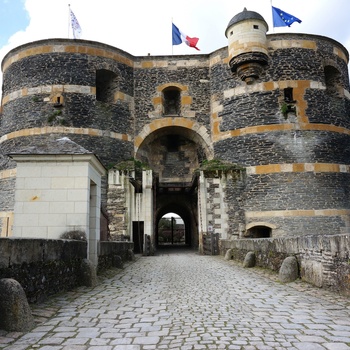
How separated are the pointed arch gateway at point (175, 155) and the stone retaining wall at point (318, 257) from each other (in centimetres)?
1136

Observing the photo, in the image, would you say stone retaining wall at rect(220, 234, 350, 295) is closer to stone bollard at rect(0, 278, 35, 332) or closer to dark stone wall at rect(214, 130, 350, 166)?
stone bollard at rect(0, 278, 35, 332)

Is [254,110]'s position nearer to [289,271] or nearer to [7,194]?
[7,194]

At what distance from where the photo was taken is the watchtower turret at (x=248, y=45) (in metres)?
17.6

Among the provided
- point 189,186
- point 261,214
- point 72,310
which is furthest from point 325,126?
point 72,310

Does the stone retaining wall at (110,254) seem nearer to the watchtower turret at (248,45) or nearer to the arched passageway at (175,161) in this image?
the arched passageway at (175,161)

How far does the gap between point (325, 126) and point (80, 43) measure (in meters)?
12.1

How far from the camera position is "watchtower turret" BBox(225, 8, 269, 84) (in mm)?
17625

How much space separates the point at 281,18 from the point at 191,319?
18.4 m

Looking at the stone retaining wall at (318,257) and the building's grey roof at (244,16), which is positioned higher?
the building's grey roof at (244,16)

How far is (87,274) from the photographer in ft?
20.1

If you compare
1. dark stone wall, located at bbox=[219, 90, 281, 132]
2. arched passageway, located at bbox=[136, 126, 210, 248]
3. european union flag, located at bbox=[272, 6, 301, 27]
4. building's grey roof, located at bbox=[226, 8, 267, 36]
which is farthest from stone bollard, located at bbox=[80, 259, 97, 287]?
european union flag, located at bbox=[272, 6, 301, 27]

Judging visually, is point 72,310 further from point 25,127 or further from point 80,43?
point 80,43

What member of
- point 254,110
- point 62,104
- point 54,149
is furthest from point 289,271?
point 62,104

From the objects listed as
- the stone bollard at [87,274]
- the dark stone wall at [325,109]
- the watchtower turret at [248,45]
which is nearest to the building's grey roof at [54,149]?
the stone bollard at [87,274]
